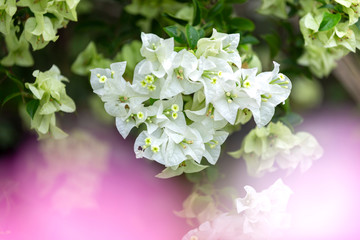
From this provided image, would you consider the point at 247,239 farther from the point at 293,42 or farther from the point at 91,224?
the point at 293,42

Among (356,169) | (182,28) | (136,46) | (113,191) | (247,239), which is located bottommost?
(113,191)

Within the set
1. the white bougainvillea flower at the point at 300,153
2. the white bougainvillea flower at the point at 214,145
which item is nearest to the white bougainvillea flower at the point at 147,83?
the white bougainvillea flower at the point at 214,145

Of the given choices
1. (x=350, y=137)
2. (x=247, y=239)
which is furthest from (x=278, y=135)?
(x=350, y=137)

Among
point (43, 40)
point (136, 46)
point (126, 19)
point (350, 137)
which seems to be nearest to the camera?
point (43, 40)

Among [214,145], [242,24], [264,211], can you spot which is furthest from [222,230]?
[242,24]

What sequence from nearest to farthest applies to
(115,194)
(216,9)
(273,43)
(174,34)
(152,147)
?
1. (152,147)
2. (174,34)
3. (216,9)
4. (273,43)
5. (115,194)

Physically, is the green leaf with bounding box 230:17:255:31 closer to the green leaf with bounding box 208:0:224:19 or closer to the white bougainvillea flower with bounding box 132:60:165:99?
the green leaf with bounding box 208:0:224:19

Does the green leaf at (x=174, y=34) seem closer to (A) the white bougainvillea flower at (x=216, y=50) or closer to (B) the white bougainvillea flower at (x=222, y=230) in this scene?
(A) the white bougainvillea flower at (x=216, y=50)

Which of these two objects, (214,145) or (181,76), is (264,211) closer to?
(214,145)
